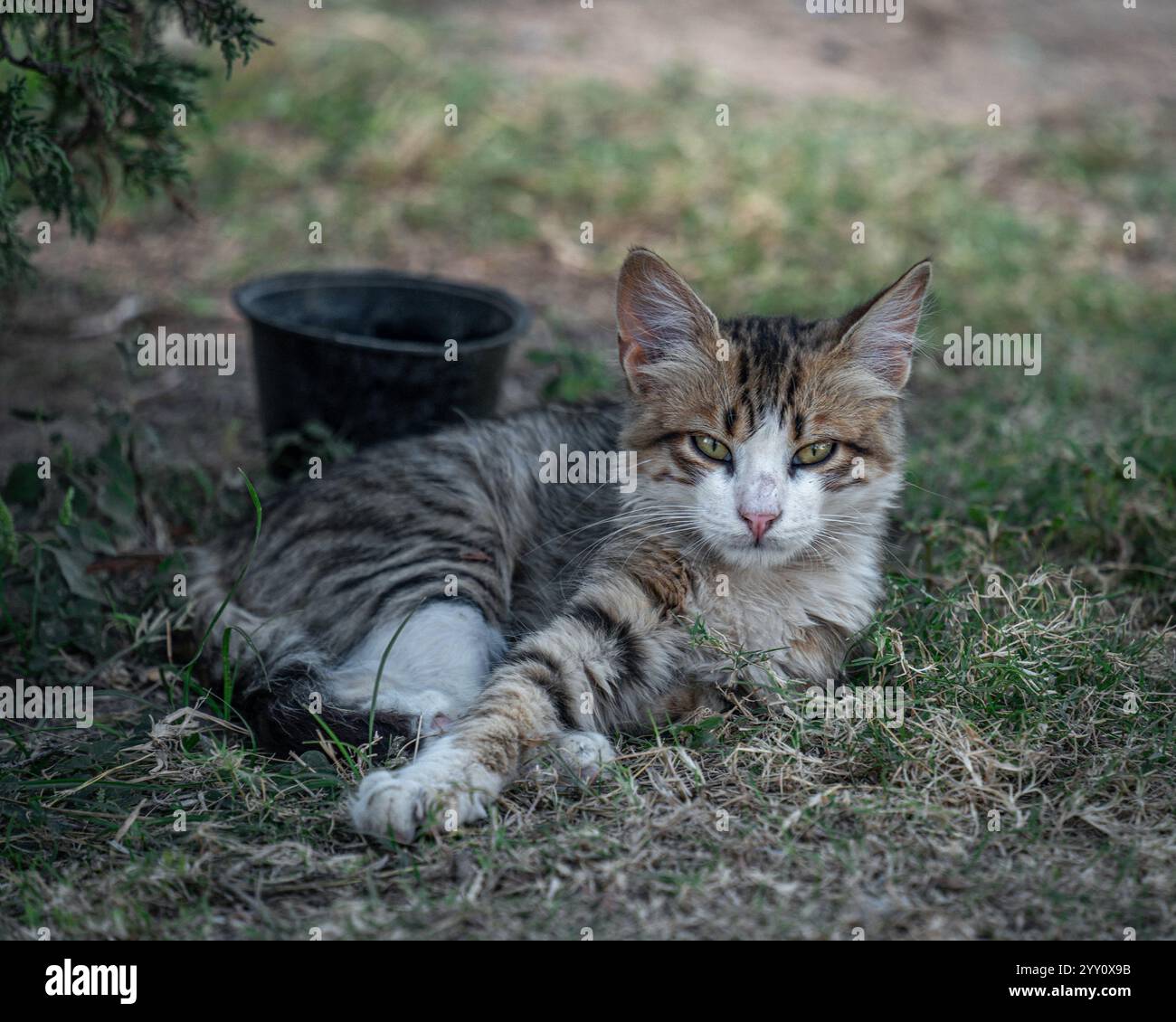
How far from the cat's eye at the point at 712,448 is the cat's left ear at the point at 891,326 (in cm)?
47

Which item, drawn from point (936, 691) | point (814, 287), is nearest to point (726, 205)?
point (814, 287)

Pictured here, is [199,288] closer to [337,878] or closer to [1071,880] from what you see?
[337,878]

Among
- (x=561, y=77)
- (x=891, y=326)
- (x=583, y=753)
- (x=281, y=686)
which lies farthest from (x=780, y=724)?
(x=561, y=77)

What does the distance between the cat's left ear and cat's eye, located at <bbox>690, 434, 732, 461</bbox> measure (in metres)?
0.47

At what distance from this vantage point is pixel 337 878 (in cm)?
273

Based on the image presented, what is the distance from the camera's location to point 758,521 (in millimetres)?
3195

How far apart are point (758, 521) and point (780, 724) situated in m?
0.57

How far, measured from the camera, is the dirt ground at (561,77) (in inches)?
233

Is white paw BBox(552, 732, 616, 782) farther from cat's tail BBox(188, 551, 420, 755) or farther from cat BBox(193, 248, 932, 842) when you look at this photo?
cat's tail BBox(188, 551, 420, 755)

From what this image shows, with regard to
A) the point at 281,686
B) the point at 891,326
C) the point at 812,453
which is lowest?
the point at 281,686

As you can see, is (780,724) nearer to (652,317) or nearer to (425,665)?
(425,665)

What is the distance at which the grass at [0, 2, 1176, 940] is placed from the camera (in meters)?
2.64

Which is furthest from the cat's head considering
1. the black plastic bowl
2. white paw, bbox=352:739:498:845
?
the black plastic bowl

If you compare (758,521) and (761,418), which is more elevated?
(761,418)
